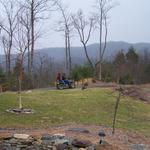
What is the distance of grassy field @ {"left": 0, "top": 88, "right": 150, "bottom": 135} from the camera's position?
16275mm

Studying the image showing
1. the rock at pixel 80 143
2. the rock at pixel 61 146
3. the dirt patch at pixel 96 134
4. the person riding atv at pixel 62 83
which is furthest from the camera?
the person riding atv at pixel 62 83

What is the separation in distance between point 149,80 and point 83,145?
3688 cm

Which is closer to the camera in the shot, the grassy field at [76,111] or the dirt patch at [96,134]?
the dirt patch at [96,134]

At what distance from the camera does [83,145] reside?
12.0 meters

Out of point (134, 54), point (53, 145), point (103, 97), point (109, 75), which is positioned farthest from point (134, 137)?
point (134, 54)

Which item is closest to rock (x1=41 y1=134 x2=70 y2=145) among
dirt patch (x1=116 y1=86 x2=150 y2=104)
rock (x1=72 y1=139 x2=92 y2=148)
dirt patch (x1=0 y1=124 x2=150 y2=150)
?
rock (x1=72 y1=139 x2=92 y2=148)

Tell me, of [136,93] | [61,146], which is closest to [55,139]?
[61,146]

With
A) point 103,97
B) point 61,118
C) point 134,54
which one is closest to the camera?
point 61,118

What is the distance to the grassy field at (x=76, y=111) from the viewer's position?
1627 cm

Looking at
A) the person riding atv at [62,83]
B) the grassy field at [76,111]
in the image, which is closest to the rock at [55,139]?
the grassy field at [76,111]

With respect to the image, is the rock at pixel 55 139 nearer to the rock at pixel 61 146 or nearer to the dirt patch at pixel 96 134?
the rock at pixel 61 146

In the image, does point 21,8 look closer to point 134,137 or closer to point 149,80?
point 149,80

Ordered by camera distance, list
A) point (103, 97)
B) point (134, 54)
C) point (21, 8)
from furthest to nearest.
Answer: point (134, 54) → point (21, 8) → point (103, 97)

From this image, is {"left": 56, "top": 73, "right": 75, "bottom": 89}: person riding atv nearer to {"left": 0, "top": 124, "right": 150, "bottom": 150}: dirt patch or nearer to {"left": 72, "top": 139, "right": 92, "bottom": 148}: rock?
{"left": 0, "top": 124, "right": 150, "bottom": 150}: dirt patch
